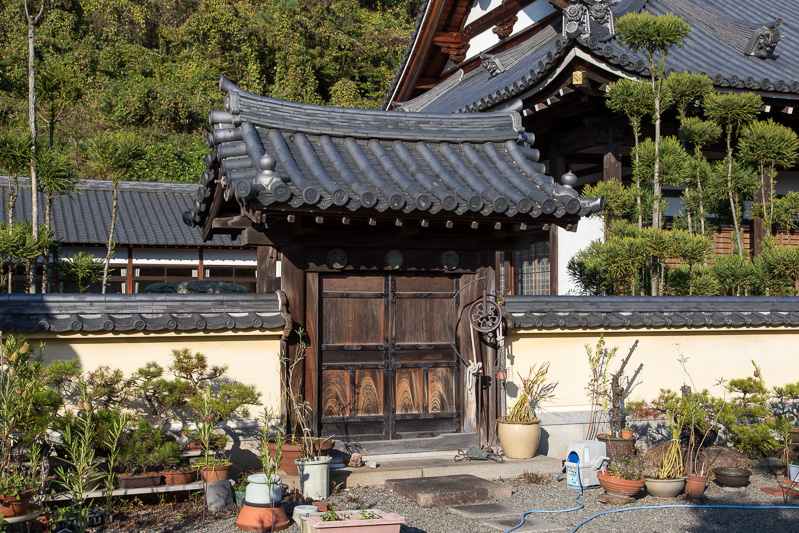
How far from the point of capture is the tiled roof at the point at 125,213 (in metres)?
18.6

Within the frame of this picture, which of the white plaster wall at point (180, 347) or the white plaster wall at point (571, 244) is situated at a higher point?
the white plaster wall at point (571, 244)

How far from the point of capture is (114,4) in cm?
3325

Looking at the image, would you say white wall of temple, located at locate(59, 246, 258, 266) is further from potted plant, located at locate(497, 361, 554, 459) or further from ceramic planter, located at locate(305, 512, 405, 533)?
ceramic planter, located at locate(305, 512, 405, 533)

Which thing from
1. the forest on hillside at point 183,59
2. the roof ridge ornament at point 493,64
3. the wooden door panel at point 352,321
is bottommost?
the wooden door panel at point 352,321

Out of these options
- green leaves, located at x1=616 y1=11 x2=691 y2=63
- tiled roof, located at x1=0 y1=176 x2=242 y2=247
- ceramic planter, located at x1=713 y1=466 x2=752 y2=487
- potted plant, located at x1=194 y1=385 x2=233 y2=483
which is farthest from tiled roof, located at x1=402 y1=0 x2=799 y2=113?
tiled roof, located at x1=0 y1=176 x2=242 y2=247

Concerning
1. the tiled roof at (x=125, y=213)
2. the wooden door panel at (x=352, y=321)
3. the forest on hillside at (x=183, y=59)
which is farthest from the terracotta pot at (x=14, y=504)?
the forest on hillside at (x=183, y=59)

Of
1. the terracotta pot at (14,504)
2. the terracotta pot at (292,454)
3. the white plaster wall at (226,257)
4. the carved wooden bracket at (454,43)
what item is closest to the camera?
the terracotta pot at (14,504)

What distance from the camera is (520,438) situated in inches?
345

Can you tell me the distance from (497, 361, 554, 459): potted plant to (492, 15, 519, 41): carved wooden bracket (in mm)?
8969

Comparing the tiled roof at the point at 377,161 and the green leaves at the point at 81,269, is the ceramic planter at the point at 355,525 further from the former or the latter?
the green leaves at the point at 81,269

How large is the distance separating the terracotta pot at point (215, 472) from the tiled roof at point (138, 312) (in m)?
1.52

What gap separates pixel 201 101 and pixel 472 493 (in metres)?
26.0

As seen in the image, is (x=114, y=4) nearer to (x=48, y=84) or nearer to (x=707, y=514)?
(x=48, y=84)

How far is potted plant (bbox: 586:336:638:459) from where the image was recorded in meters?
9.13
